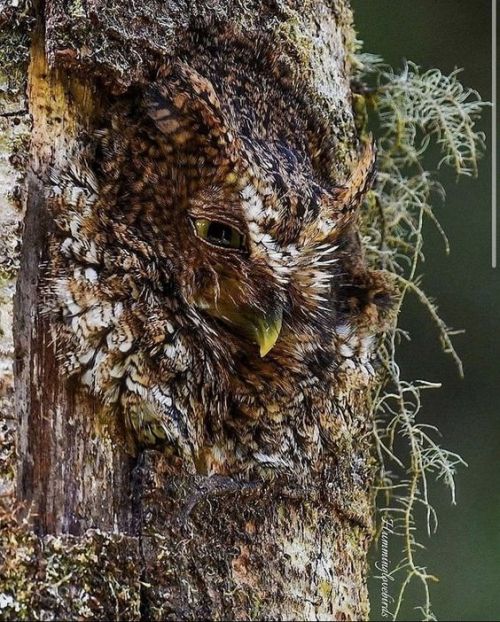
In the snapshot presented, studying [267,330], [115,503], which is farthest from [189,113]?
[115,503]

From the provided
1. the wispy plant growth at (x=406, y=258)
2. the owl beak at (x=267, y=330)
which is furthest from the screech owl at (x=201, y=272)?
the wispy plant growth at (x=406, y=258)

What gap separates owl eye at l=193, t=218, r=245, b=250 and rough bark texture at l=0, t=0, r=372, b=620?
24 centimetres

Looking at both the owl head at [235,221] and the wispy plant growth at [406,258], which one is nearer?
the owl head at [235,221]

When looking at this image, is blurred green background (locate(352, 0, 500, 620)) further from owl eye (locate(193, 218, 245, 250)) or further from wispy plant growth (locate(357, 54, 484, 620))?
owl eye (locate(193, 218, 245, 250))

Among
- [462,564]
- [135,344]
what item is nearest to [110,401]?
[135,344]

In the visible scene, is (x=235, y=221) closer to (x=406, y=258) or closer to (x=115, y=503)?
(x=115, y=503)

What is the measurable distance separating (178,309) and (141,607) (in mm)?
462

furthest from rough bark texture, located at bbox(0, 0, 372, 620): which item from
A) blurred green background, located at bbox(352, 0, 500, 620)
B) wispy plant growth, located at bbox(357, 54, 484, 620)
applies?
blurred green background, located at bbox(352, 0, 500, 620)

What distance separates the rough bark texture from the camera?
4.29 ft

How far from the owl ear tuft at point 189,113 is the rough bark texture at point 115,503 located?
4 cm

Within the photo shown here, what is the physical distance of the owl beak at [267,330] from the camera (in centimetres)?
149

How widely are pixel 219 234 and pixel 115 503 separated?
45 cm

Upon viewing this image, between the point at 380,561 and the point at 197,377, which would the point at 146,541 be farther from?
the point at 380,561

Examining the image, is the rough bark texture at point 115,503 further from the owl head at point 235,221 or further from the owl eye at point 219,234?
the owl eye at point 219,234
